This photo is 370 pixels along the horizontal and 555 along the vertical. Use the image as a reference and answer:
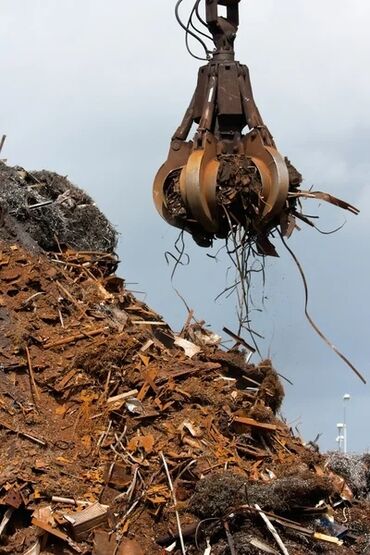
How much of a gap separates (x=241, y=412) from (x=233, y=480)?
117 cm

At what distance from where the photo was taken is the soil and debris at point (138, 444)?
6.61m

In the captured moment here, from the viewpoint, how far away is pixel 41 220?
1027cm

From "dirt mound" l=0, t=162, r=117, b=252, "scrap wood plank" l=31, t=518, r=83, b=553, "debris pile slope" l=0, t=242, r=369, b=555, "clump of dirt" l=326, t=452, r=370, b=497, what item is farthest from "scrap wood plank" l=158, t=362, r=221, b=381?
"dirt mound" l=0, t=162, r=117, b=252

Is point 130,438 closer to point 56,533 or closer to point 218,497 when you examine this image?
point 218,497

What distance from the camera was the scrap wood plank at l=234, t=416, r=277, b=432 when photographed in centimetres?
782

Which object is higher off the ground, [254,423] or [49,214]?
[49,214]

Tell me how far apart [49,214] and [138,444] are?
3802 millimetres

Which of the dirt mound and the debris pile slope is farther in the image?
the dirt mound

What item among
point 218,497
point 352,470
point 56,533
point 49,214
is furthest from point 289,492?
point 49,214

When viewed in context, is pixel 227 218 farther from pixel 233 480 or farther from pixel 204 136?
pixel 233 480

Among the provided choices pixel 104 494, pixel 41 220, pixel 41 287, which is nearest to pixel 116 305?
pixel 41 287

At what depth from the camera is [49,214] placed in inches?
412

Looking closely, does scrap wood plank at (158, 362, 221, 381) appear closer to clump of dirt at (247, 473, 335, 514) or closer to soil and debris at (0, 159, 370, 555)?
soil and debris at (0, 159, 370, 555)

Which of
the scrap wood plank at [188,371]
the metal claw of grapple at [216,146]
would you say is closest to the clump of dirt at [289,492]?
the scrap wood plank at [188,371]
